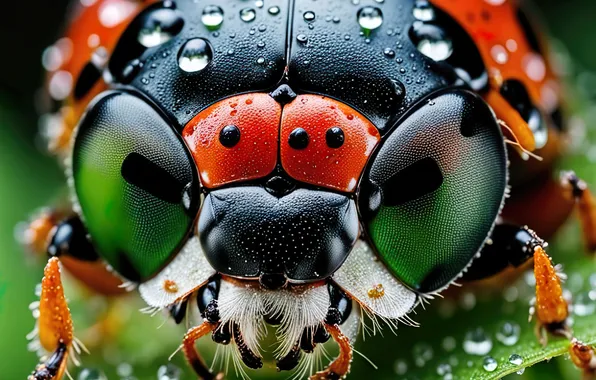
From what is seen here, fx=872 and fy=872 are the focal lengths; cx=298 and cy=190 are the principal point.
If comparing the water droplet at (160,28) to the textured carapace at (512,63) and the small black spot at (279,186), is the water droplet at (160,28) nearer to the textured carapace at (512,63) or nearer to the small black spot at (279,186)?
the small black spot at (279,186)

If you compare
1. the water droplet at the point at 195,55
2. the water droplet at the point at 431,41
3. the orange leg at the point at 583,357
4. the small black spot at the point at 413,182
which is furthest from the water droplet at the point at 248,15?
the orange leg at the point at 583,357

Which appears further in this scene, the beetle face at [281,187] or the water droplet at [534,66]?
the water droplet at [534,66]

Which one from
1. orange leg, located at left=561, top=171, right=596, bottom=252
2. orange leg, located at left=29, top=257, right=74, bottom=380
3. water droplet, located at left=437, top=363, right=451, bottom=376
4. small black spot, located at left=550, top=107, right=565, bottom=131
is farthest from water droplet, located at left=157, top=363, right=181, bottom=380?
small black spot, located at left=550, top=107, right=565, bottom=131

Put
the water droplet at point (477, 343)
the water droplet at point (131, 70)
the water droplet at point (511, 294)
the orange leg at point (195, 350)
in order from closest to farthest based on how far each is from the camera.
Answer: the orange leg at point (195, 350)
the water droplet at point (131, 70)
the water droplet at point (477, 343)
the water droplet at point (511, 294)

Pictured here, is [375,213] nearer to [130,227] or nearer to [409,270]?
[409,270]

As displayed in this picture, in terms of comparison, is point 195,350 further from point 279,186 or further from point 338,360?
point 279,186

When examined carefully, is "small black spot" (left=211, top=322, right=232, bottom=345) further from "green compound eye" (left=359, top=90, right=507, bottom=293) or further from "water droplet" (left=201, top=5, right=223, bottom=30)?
"water droplet" (left=201, top=5, right=223, bottom=30)

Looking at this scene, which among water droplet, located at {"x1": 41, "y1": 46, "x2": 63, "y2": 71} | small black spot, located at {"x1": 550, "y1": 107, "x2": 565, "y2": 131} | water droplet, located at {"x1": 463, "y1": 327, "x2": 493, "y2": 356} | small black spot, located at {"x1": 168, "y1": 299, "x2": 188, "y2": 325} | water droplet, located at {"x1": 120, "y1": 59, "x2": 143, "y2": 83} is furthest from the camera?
water droplet, located at {"x1": 41, "y1": 46, "x2": 63, "y2": 71}
